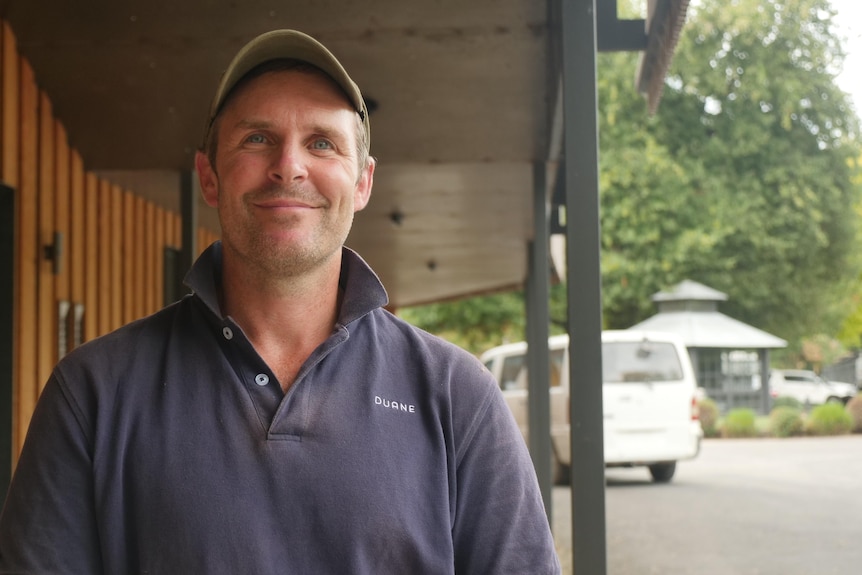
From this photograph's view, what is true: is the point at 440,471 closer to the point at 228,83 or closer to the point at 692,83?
the point at 228,83

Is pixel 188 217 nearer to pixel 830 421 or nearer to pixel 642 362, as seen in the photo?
pixel 642 362

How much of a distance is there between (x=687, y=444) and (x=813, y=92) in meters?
15.8

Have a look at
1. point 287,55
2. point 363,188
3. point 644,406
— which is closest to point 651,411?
point 644,406


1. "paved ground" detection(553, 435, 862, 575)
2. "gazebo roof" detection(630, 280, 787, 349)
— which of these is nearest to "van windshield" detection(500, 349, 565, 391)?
"paved ground" detection(553, 435, 862, 575)

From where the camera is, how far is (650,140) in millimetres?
25656

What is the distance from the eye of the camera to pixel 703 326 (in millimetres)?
24047

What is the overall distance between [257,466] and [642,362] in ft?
41.6

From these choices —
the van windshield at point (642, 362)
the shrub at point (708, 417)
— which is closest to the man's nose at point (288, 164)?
the van windshield at point (642, 362)

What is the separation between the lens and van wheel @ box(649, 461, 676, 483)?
1478 cm

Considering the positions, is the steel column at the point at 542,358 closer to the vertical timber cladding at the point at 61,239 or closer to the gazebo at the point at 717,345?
the vertical timber cladding at the point at 61,239

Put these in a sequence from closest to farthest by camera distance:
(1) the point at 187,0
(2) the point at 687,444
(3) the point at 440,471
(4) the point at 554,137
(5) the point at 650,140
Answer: (3) the point at 440,471 < (1) the point at 187,0 < (4) the point at 554,137 < (2) the point at 687,444 < (5) the point at 650,140

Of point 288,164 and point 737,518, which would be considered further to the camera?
point 737,518

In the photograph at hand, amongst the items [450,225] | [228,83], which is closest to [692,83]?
[450,225]

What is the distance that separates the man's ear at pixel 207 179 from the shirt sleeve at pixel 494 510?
1.96 feet
